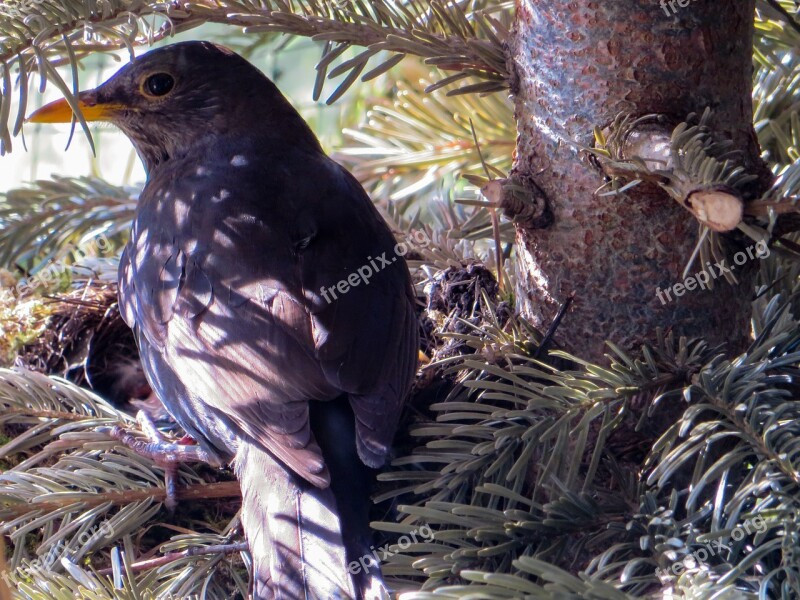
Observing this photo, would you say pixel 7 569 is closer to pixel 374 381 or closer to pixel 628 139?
pixel 374 381

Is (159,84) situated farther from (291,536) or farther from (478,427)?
(478,427)

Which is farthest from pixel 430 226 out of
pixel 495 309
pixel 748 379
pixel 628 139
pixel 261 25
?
pixel 748 379

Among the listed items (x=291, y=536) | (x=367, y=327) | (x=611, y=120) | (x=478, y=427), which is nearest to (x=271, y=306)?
(x=367, y=327)

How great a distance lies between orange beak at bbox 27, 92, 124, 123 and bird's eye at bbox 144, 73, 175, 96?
4.2 inches

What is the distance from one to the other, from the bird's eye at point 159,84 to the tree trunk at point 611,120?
145cm

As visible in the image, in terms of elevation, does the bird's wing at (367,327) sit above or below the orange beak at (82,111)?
below

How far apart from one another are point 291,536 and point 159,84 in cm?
165

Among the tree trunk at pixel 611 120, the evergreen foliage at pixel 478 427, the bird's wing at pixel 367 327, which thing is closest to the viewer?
the evergreen foliage at pixel 478 427

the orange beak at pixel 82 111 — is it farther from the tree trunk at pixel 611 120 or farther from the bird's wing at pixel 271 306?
the tree trunk at pixel 611 120

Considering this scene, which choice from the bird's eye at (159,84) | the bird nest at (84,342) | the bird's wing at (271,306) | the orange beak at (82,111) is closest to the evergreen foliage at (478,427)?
the bird nest at (84,342)

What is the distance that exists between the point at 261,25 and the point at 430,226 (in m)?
1.01

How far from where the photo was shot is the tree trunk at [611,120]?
155 cm

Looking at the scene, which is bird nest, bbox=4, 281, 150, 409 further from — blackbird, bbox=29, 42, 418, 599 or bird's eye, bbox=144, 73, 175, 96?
bird's eye, bbox=144, 73, 175, 96

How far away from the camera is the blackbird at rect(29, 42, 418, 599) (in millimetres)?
1738
